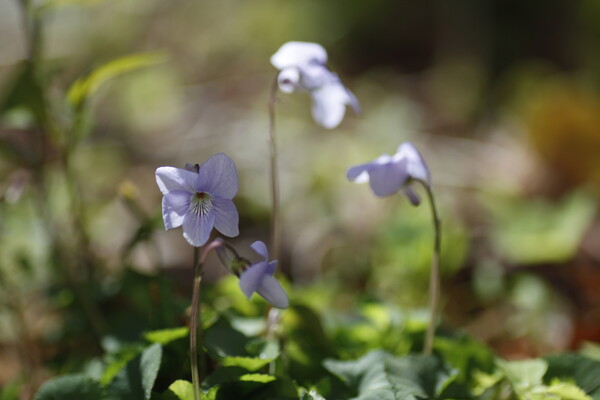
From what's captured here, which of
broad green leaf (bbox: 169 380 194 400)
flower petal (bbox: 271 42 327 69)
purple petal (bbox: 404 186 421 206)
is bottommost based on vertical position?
broad green leaf (bbox: 169 380 194 400)

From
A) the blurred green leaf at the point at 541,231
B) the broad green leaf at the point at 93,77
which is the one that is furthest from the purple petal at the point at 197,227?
the blurred green leaf at the point at 541,231

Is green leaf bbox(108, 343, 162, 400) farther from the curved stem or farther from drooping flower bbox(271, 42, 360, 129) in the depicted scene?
drooping flower bbox(271, 42, 360, 129)

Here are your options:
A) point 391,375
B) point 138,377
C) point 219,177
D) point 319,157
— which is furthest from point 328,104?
point 319,157

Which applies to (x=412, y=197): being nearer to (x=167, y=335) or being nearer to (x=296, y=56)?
(x=296, y=56)

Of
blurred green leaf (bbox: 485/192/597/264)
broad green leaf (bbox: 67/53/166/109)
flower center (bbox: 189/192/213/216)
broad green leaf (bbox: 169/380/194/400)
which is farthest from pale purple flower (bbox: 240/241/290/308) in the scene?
blurred green leaf (bbox: 485/192/597/264)

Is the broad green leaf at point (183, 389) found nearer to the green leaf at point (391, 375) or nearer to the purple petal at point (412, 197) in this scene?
the green leaf at point (391, 375)

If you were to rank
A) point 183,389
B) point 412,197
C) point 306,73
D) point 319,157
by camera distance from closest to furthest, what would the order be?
point 183,389 < point 412,197 < point 306,73 < point 319,157
